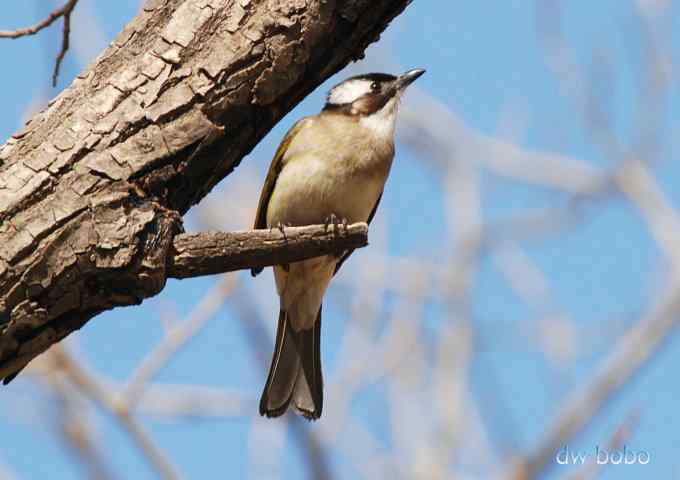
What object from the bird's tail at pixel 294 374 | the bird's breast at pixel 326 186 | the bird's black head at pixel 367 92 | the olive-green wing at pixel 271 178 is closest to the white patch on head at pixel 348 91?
the bird's black head at pixel 367 92

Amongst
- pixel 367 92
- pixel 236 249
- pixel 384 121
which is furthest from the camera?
pixel 367 92

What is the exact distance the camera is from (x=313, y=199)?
4.61 meters

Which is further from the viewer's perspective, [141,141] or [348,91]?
[348,91]

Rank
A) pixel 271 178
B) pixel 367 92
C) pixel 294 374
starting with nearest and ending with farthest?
pixel 294 374, pixel 271 178, pixel 367 92

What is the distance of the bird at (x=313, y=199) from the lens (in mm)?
4629

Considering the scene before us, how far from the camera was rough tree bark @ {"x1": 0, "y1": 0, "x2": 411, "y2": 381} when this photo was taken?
2721 millimetres

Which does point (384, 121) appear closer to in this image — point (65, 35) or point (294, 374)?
point (294, 374)

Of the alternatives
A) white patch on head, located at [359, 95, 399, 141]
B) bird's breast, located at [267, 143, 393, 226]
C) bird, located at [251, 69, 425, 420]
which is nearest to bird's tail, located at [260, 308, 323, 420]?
bird, located at [251, 69, 425, 420]

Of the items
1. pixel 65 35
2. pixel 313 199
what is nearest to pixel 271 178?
pixel 313 199

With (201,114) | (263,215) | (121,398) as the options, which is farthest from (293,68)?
(121,398)

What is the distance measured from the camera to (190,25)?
2.97 metres

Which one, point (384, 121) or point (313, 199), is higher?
point (384, 121)

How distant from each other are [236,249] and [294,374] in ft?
6.78

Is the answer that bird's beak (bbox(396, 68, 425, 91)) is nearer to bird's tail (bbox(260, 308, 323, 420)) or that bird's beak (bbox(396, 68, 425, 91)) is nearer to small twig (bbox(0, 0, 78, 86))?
bird's tail (bbox(260, 308, 323, 420))
